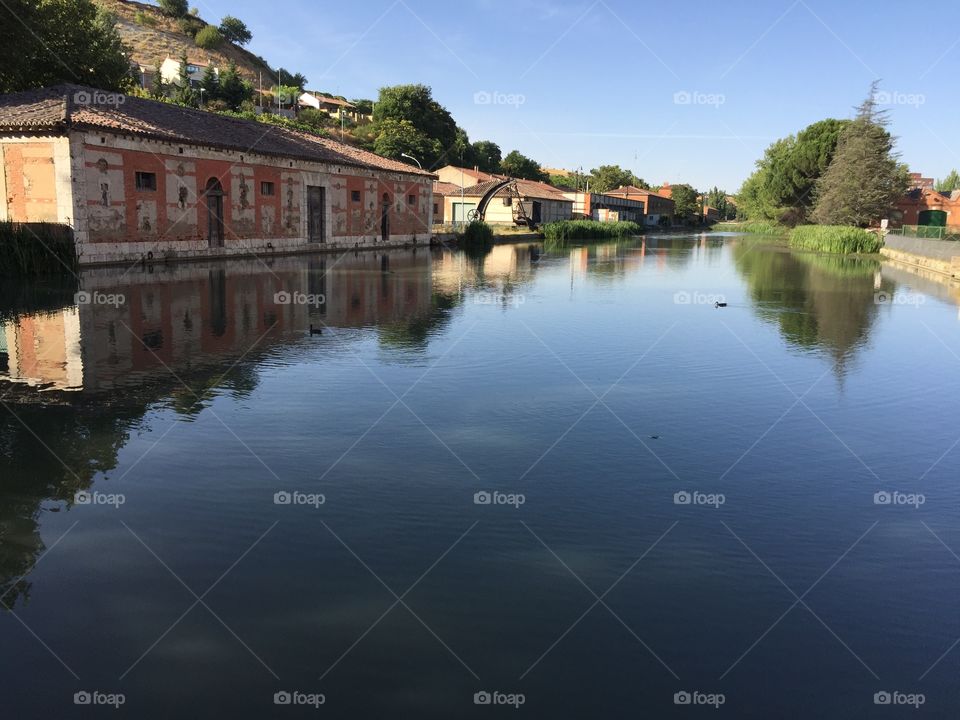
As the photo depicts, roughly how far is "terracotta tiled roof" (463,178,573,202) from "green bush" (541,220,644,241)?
227 inches

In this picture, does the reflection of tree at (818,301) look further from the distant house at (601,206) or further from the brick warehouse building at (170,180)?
the distant house at (601,206)

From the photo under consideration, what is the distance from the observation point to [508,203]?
69.4 metres

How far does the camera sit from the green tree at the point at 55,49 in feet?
99.4

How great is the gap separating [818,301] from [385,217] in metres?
31.4

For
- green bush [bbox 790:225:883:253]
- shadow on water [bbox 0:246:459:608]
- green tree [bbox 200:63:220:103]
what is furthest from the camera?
green tree [bbox 200:63:220:103]

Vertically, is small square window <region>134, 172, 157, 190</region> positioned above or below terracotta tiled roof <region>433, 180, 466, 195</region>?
below

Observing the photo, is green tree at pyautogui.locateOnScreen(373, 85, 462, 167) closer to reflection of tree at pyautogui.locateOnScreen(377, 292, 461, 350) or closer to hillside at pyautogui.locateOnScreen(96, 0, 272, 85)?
hillside at pyautogui.locateOnScreen(96, 0, 272, 85)

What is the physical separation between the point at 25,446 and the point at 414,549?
15.4 feet

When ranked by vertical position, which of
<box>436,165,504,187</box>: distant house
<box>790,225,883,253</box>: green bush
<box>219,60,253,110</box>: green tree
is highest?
<box>219,60,253,110</box>: green tree

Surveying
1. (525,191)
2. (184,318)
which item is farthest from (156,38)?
(184,318)

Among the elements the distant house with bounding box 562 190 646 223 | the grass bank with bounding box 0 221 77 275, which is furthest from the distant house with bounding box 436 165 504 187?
the grass bank with bounding box 0 221 77 275

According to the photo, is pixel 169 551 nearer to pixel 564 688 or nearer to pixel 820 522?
pixel 564 688

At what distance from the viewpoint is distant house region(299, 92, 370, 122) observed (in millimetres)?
105125

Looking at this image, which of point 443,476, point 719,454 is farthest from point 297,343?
point 719,454
